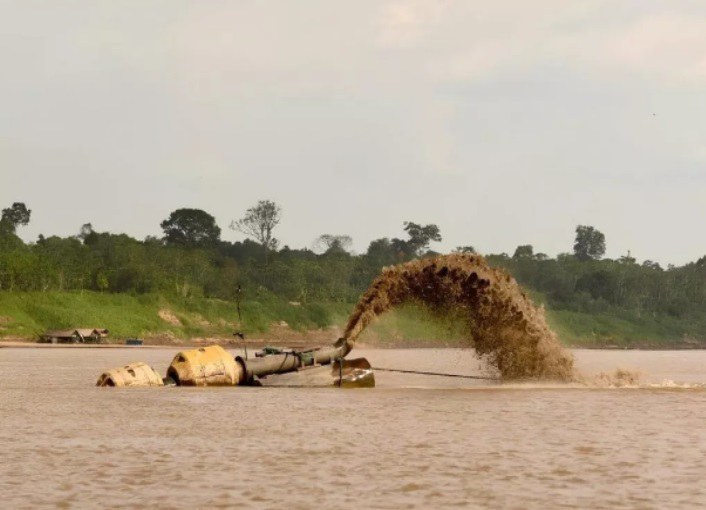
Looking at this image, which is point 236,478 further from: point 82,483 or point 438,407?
point 438,407

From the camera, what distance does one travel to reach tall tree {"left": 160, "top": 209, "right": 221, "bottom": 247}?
627 feet

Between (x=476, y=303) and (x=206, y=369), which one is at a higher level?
(x=476, y=303)

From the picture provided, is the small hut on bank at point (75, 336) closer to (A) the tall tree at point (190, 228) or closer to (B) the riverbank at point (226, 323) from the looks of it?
(B) the riverbank at point (226, 323)

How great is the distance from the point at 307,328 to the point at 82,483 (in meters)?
133

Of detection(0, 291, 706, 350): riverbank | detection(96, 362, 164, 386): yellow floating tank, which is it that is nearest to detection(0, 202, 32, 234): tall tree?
detection(0, 291, 706, 350): riverbank

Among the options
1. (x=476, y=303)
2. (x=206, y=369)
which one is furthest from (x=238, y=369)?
(x=476, y=303)

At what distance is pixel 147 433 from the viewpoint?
81.3 ft

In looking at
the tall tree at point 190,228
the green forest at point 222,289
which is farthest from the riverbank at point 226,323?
the tall tree at point 190,228

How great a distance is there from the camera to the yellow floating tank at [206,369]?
37.5 m

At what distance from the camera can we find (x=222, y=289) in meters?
155

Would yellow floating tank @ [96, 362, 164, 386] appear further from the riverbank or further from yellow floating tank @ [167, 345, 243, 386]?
the riverbank

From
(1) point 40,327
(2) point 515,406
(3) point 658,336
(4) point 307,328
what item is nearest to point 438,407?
(2) point 515,406

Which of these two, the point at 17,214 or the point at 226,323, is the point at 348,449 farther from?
the point at 17,214

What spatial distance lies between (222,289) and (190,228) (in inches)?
1578
